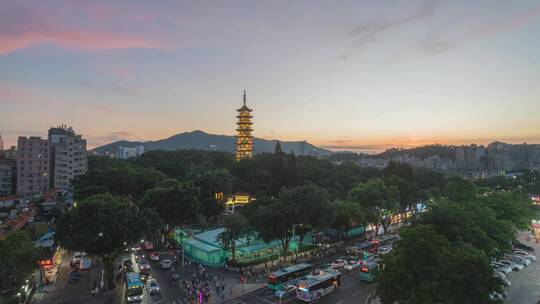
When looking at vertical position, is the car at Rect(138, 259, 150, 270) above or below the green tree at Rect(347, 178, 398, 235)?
below

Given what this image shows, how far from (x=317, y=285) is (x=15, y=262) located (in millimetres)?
23046

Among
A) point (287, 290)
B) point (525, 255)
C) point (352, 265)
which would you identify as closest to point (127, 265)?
point (287, 290)

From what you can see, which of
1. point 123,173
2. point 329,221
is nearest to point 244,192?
point 123,173

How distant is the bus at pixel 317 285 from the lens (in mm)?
25031

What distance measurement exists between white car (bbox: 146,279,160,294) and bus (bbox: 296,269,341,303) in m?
12.0

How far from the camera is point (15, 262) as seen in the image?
24250 millimetres

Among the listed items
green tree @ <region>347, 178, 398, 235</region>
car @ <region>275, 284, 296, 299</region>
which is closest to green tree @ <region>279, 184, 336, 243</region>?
car @ <region>275, 284, 296, 299</region>

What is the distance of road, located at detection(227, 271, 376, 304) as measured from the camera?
85.1 ft

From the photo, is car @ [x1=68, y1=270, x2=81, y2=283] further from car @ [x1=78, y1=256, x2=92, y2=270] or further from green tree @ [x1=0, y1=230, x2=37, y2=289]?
green tree @ [x1=0, y1=230, x2=37, y2=289]

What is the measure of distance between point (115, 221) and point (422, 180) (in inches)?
3112

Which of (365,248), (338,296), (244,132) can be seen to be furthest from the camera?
(244,132)

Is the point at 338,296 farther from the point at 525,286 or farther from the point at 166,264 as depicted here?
the point at 525,286

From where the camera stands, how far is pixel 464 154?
196250 millimetres

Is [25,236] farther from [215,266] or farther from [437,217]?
[437,217]
